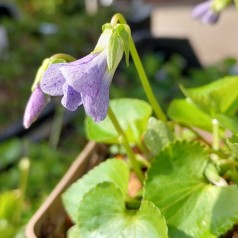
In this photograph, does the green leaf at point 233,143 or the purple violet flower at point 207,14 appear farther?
the purple violet flower at point 207,14

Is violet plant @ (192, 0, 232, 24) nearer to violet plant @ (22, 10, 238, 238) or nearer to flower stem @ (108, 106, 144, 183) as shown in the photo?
violet plant @ (22, 10, 238, 238)

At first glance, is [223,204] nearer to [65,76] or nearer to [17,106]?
[65,76]

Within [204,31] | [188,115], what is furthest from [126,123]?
[204,31]

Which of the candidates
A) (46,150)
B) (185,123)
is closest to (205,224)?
(185,123)

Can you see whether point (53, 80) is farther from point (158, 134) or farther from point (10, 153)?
point (10, 153)

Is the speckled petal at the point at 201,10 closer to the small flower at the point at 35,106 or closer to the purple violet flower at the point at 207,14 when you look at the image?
the purple violet flower at the point at 207,14

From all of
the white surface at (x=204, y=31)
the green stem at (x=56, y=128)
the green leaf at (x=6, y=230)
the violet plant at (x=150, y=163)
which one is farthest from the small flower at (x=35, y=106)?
the white surface at (x=204, y=31)
